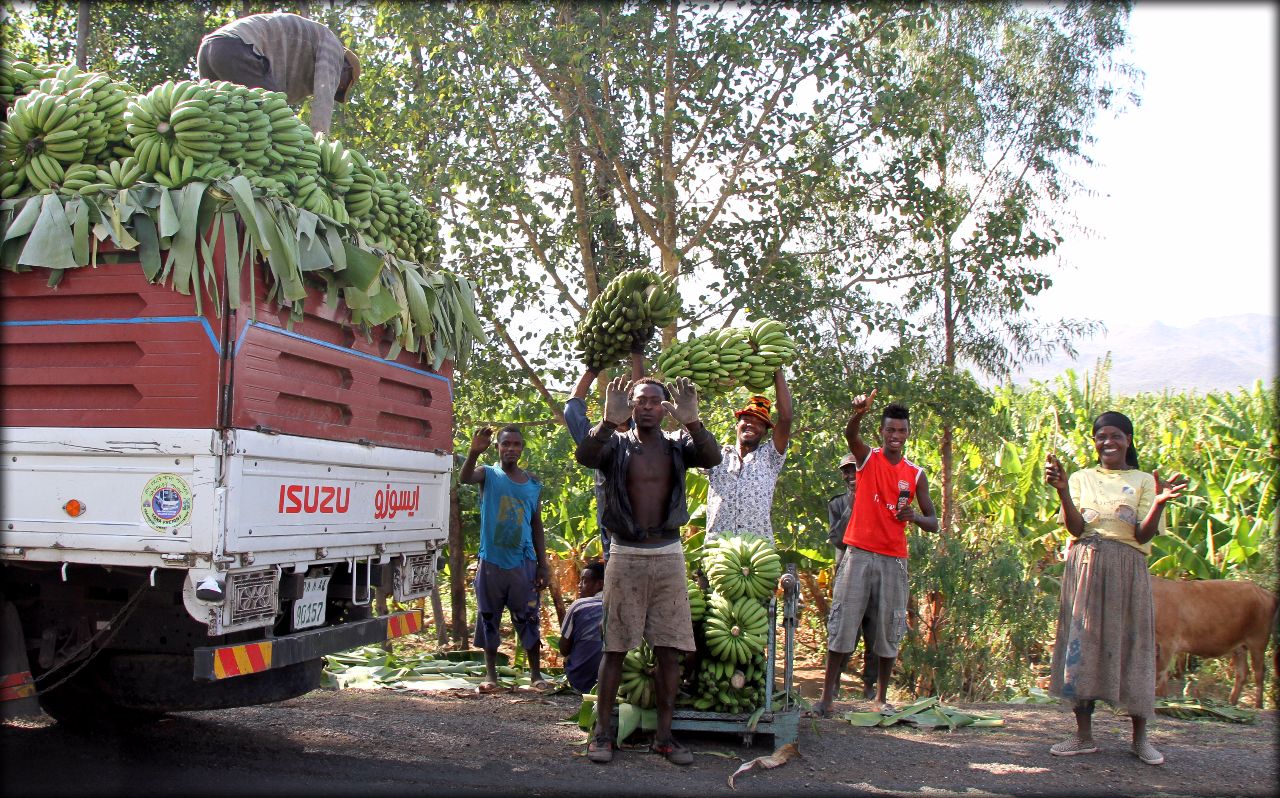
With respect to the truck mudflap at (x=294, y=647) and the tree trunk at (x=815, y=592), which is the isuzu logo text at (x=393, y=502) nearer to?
the truck mudflap at (x=294, y=647)

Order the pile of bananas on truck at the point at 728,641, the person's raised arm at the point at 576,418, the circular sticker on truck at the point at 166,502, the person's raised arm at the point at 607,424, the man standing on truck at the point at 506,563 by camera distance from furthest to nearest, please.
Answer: the man standing on truck at the point at 506,563
the person's raised arm at the point at 576,418
the pile of bananas on truck at the point at 728,641
the person's raised arm at the point at 607,424
the circular sticker on truck at the point at 166,502

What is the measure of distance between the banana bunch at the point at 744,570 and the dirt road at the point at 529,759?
2.75 ft

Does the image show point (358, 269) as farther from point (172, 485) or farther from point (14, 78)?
point (14, 78)

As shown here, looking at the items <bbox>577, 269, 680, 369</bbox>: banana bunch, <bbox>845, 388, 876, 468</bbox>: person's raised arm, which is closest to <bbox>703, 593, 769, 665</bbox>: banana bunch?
<bbox>845, 388, 876, 468</bbox>: person's raised arm

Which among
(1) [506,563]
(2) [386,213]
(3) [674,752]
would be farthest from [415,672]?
(2) [386,213]

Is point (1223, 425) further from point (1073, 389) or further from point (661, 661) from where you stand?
point (661, 661)

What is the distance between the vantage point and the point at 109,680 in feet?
16.2

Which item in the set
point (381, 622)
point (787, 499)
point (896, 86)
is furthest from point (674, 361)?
point (896, 86)

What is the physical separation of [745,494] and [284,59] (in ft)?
13.6

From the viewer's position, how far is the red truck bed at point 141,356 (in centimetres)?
417

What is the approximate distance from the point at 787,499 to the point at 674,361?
122 inches

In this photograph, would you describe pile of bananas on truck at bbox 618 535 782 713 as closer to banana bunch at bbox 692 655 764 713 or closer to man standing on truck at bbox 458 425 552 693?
banana bunch at bbox 692 655 764 713

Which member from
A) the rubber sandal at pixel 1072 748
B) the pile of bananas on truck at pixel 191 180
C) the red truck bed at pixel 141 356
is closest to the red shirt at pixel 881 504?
the rubber sandal at pixel 1072 748

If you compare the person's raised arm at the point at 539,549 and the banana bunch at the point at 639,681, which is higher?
the person's raised arm at the point at 539,549
